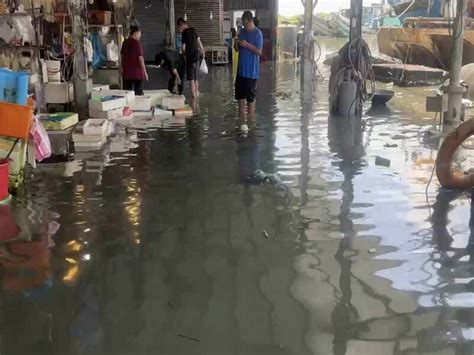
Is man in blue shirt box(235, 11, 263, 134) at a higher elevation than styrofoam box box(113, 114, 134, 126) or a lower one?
higher

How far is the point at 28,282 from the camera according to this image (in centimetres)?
413

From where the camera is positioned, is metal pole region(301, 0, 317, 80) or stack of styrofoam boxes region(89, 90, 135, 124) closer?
stack of styrofoam boxes region(89, 90, 135, 124)

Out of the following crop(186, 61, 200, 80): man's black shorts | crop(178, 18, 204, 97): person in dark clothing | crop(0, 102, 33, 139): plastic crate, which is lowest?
crop(0, 102, 33, 139): plastic crate

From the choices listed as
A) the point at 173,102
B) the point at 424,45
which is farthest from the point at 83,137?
the point at 424,45

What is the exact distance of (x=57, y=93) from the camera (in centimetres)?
1023

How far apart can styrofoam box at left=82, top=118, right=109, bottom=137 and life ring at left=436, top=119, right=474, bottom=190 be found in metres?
4.61

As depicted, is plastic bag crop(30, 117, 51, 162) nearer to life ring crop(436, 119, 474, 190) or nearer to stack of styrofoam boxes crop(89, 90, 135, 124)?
stack of styrofoam boxes crop(89, 90, 135, 124)

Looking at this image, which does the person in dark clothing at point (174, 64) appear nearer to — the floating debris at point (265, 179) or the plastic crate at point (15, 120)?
the floating debris at point (265, 179)

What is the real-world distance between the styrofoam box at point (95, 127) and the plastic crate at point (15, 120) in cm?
260

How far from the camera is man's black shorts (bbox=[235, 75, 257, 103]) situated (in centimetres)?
1041

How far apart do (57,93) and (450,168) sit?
6633 mm

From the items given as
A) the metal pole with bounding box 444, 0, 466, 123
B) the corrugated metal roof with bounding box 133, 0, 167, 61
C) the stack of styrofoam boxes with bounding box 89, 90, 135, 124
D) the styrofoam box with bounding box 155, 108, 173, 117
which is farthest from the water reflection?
the corrugated metal roof with bounding box 133, 0, 167, 61

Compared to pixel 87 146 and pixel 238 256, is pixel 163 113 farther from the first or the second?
pixel 238 256

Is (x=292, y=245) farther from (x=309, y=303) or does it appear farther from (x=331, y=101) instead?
(x=331, y=101)
